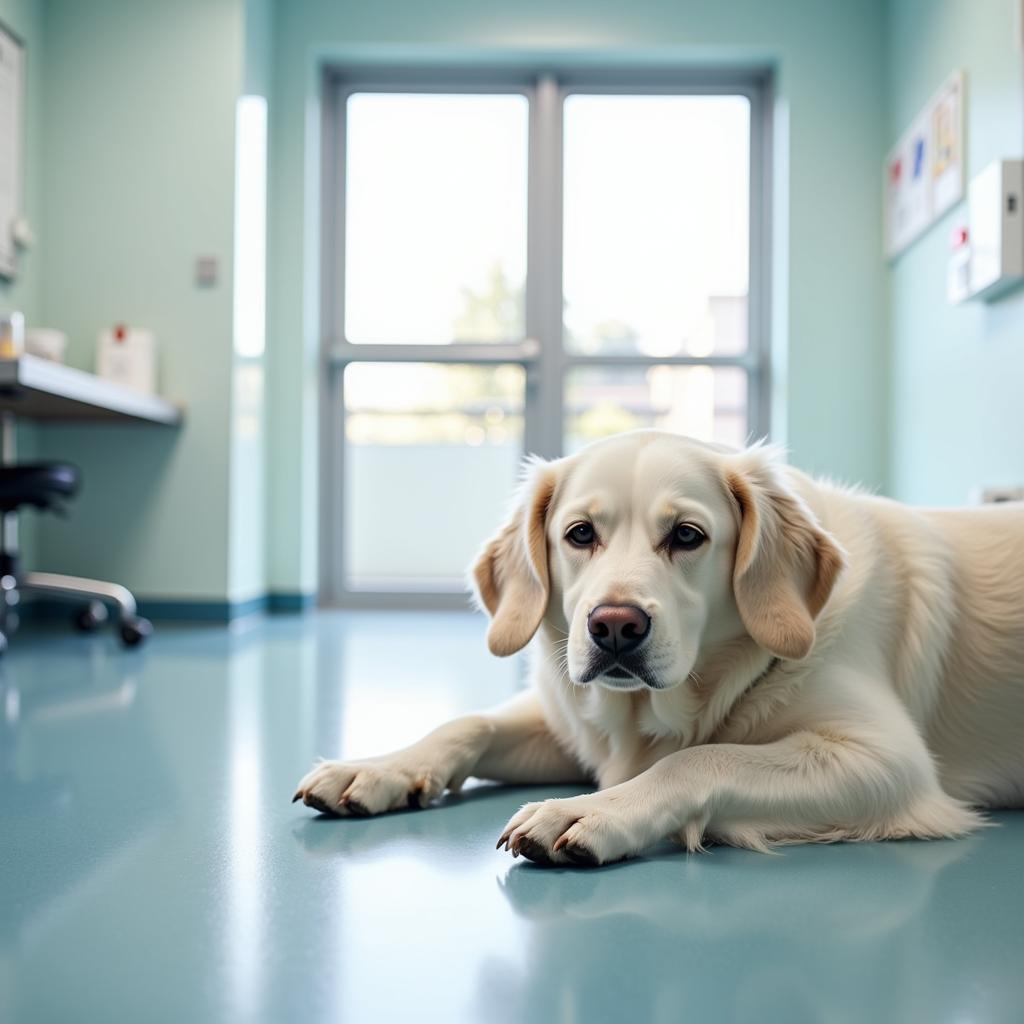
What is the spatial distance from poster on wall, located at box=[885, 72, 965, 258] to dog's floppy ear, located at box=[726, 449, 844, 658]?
3.36 metres

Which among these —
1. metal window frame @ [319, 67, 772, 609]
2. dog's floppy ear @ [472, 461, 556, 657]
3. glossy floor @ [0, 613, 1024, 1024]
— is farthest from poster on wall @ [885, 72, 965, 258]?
glossy floor @ [0, 613, 1024, 1024]

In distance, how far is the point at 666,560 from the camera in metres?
1.52

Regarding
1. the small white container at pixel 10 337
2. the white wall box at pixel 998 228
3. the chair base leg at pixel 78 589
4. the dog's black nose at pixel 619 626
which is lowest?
the chair base leg at pixel 78 589

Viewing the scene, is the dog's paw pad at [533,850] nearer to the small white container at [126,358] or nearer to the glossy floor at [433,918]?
the glossy floor at [433,918]

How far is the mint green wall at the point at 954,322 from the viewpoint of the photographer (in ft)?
12.5

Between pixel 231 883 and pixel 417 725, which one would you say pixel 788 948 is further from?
pixel 417 725

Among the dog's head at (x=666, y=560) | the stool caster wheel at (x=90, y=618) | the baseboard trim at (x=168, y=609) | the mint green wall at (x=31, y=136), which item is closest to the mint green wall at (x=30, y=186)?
the mint green wall at (x=31, y=136)

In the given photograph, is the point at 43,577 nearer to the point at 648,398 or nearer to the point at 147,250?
the point at 147,250

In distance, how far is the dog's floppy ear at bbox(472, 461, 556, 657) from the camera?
66.0 inches

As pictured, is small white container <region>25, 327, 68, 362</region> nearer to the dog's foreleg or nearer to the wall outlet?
the dog's foreleg

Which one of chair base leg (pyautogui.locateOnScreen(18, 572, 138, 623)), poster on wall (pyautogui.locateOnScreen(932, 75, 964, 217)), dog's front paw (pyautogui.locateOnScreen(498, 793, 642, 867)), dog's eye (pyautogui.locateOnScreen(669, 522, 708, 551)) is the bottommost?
dog's front paw (pyautogui.locateOnScreen(498, 793, 642, 867))

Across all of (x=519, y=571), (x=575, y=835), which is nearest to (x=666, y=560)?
(x=519, y=571)

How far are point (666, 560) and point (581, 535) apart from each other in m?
0.14

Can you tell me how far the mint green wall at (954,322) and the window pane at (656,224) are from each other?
98 cm
